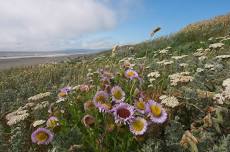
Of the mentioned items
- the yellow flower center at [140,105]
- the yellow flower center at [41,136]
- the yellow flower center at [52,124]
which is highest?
the yellow flower center at [140,105]

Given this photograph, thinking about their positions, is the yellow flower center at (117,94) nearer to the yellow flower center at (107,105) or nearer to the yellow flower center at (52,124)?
the yellow flower center at (107,105)

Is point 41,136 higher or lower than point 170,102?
lower

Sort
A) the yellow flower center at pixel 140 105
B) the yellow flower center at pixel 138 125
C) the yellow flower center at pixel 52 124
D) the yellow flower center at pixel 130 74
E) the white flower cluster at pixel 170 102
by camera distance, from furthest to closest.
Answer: the yellow flower center at pixel 130 74 → the yellow flower center at pixel 52 124 → the white flower cluster at pixel 170 102 → the yellow flower center at pixel 140 105 → the yellow flower center at pixel 138 125

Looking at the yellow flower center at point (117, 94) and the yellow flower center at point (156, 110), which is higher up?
the yellow flower center at point (117, 94)

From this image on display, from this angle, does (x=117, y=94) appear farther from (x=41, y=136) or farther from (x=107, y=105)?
(x=41, y=136)

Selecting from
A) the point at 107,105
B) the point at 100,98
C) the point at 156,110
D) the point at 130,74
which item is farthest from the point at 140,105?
the point at 130,74

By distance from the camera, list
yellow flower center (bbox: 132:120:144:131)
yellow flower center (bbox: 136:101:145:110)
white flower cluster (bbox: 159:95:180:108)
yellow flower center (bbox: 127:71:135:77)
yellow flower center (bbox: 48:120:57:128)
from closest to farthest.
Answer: yellow flower center (bbox: 132:120:144:131)
yellow flower center (bbox: 136:101:145:110)
white flower cluster (bbox: 159:95:180:108)
yellow flower center (bbox: 48:120:57:128)
yellow flower center (bbox: 127:71:135:77)

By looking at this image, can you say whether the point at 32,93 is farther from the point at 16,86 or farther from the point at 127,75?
the point at 127,75

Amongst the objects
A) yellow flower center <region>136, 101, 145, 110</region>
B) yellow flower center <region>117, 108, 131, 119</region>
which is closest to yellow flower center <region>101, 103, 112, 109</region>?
yellow flower center <region>117, 108, 131, 119</region>

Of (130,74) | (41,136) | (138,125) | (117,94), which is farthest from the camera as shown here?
(130,74)

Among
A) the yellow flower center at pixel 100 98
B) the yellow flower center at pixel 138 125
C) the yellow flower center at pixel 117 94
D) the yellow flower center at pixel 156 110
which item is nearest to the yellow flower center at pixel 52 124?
the yellow flower center at pixel 100 98

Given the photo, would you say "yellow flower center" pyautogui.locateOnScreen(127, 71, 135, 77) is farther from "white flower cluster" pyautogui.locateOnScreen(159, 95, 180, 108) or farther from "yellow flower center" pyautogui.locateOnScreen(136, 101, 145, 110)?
"yellow flower center" pyautogui.locateOnScreen(136, 101, 145, 110)

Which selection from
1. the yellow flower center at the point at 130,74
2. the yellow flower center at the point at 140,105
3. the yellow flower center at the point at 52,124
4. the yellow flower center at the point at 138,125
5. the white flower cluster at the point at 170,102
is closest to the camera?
the yellow flower center at the point at 138,125

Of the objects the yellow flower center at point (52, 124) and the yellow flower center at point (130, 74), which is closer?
the yellow flower center at point (52, 124)
